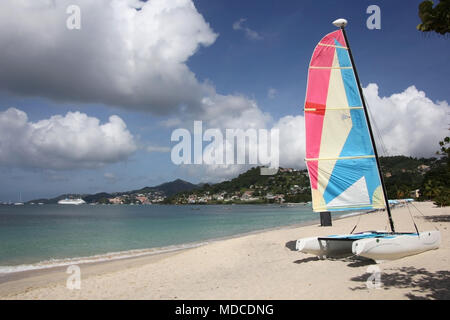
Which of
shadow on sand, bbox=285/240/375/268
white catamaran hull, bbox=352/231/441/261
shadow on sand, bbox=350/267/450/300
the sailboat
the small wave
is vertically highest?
the sailboat

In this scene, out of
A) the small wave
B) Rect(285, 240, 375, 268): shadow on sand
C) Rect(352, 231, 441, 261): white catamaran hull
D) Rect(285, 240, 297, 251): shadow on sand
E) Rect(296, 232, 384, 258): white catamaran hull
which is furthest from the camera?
the small wave

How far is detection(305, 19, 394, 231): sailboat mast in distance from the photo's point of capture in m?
9.07

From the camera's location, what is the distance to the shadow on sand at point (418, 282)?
512 cm

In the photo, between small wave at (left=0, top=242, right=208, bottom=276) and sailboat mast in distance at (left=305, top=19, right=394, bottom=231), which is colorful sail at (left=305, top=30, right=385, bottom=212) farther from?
small wave at (left=0, top=242, right=208, bottom=276)

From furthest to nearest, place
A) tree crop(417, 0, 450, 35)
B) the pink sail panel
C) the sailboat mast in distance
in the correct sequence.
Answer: the pink sail panel
the sailboat mast in distance
tree crop(417, 0, 450, 35)

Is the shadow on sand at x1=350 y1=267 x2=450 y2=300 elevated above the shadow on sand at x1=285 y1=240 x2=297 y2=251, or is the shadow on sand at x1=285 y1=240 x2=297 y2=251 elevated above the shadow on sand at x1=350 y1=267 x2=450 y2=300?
the shadow on sand at x1=350 y1=267 x2=450 y2=300

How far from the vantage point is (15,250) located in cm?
1806

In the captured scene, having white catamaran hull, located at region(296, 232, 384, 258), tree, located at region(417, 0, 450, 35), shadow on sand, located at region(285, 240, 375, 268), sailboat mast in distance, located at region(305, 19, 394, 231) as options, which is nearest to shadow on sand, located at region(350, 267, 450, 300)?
shadow on sand, located at region(285, 240, 375, 268)

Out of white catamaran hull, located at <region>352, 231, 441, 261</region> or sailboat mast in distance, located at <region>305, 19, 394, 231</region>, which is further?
sailboat mast in distance, located at <region>305, 19, 394, 231</region>

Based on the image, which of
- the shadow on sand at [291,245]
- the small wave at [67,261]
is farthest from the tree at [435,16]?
the small wave at [67,261]

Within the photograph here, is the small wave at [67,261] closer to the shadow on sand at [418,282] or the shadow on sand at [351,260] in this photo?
the shadow on sand at [351,260]

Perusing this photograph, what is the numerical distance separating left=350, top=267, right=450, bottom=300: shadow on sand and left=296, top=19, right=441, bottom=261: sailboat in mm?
2116

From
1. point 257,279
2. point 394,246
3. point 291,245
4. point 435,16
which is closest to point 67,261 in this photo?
point 291,245
